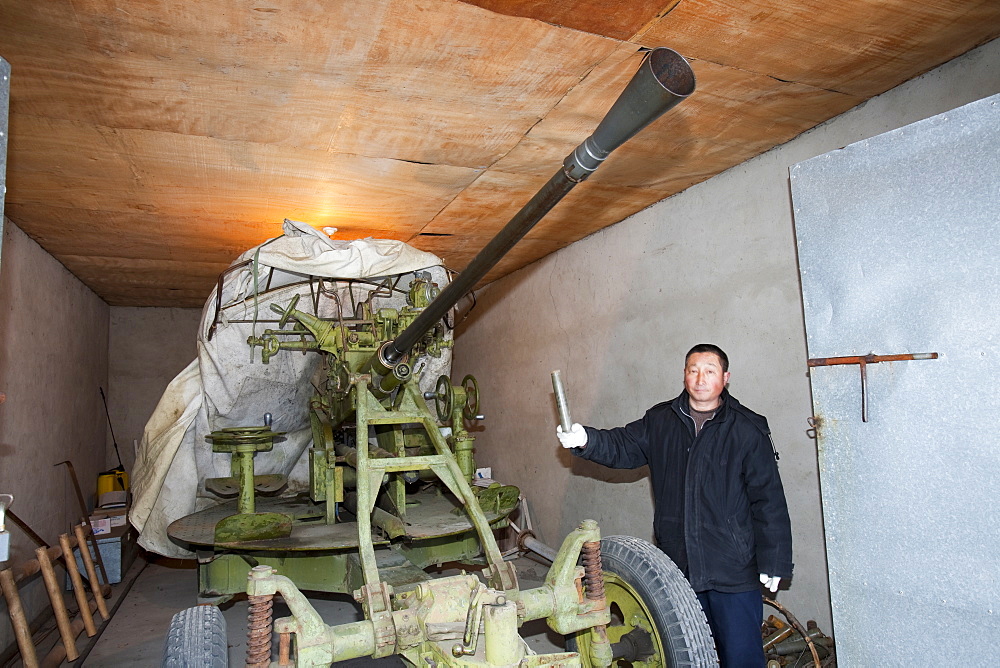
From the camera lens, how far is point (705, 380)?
2.78 metres

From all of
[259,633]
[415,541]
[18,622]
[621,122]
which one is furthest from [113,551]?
[621,122]

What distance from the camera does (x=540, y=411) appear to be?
19.6 ft

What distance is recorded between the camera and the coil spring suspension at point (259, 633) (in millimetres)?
2070

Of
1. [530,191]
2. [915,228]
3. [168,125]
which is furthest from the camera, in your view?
[530,191]

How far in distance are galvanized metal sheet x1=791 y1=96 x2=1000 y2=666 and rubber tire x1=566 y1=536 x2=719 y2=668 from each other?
0.51 meters

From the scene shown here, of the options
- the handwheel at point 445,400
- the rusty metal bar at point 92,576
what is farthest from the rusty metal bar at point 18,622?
the handwheel at point 445,400

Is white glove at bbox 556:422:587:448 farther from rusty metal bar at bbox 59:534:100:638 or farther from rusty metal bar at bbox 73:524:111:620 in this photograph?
rusty metal bar at bbox 73:524:111:620

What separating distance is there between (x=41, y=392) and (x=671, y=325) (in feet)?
15.6

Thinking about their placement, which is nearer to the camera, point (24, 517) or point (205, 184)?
point (205, 184)

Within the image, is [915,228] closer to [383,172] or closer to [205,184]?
[383,172]

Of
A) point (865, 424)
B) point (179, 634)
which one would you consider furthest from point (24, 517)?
point (865, 424)

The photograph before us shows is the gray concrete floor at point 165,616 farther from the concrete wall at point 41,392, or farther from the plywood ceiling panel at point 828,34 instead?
the plywood ceiling panel at point 828,34

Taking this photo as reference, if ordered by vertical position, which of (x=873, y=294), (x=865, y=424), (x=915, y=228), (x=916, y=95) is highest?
(x=916, y=95)

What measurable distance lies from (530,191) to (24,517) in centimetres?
410
